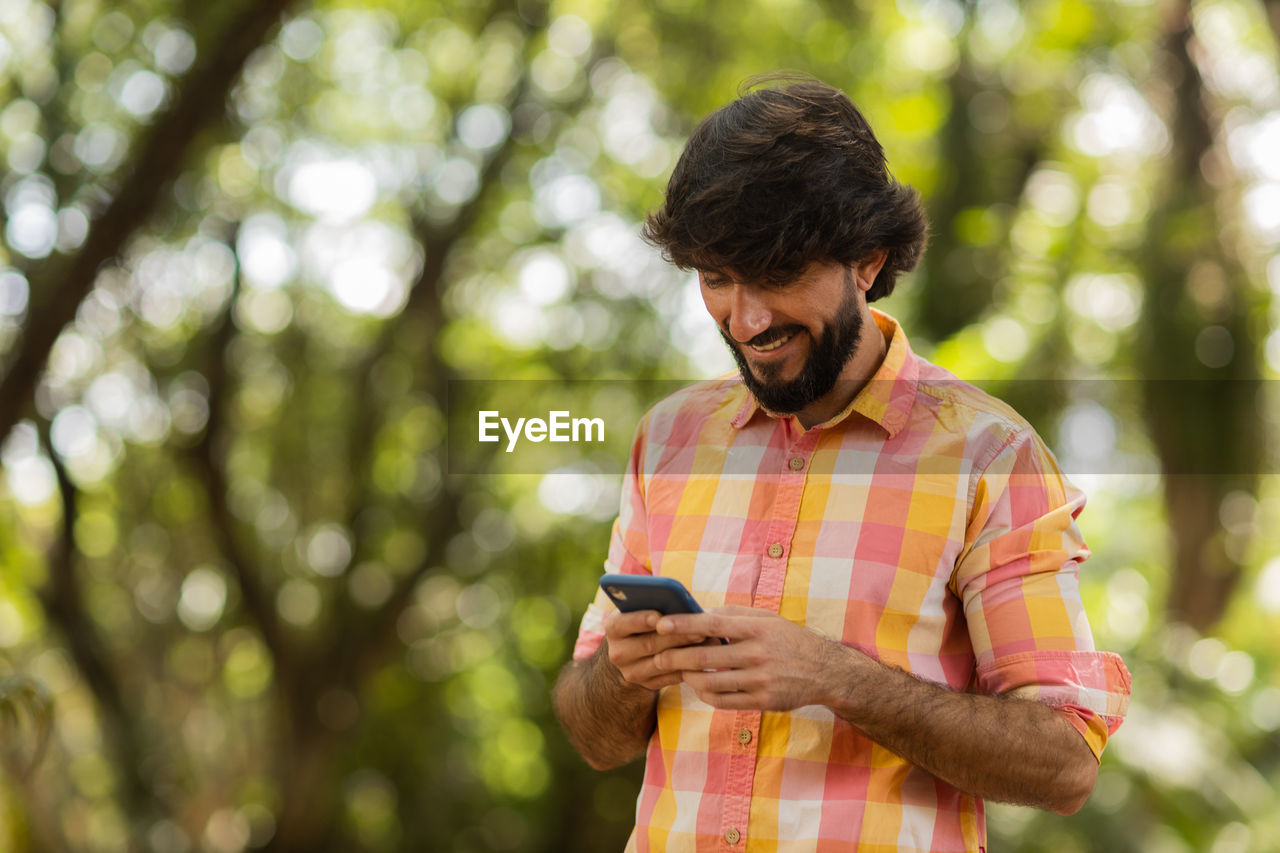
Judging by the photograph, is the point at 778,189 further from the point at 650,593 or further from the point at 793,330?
the point at 650,593

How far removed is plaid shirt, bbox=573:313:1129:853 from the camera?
157 centimetres

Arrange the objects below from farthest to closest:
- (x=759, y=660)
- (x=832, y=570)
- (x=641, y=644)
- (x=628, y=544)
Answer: (x=628, y=544) < (x=832, y=570) < (x=641, y=644) < (x=759, y=660)

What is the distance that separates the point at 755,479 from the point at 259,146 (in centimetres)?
664

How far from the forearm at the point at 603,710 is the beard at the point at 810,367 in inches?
18.9

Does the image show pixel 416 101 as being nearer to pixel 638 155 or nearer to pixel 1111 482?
pixel 638 155

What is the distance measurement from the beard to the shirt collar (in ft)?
0.16

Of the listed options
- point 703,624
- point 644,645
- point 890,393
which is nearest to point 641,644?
point 644,645

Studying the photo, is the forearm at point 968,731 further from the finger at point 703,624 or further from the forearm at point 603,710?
the forearm at point 603,710

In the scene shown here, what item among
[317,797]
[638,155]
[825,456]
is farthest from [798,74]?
[317,797]

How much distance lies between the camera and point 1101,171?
7895 mm

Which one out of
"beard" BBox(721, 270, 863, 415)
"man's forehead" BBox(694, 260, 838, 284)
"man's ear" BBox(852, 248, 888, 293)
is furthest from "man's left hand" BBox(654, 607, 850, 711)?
"man's ear" BBox(852, 248, 888, 293)

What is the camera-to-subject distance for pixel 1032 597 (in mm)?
1545

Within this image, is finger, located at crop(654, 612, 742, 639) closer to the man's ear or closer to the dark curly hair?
the dark curly hair

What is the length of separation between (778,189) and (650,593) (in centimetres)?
62
